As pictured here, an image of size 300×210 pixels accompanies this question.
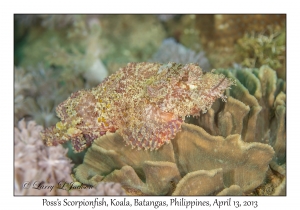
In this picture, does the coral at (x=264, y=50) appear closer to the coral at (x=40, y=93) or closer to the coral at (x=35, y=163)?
the coral at (x=40, y=93)

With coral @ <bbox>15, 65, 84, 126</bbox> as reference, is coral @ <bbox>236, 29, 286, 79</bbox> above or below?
above

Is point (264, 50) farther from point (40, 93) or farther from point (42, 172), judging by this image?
point (42, 172)

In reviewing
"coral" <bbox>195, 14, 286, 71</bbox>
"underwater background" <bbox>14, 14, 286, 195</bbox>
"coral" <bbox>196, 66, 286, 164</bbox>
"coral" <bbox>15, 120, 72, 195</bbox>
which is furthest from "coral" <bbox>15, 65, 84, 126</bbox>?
"coral" <bbox>195, 14, 286, 71</bbox>

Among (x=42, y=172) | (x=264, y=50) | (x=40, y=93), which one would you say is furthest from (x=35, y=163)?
(x=264, y=50)

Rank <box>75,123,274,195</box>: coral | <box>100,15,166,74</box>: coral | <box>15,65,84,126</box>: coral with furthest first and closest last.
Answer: <box>100,15,166,74</box>: coral
<box>15,65,84,126</box>: coral
<box>75,123,274,195</box>: coral

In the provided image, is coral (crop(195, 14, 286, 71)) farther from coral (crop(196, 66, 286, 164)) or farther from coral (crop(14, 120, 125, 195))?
coral (crop(14, 120, 125, 195))

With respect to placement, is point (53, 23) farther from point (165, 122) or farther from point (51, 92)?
point (165, 122)
